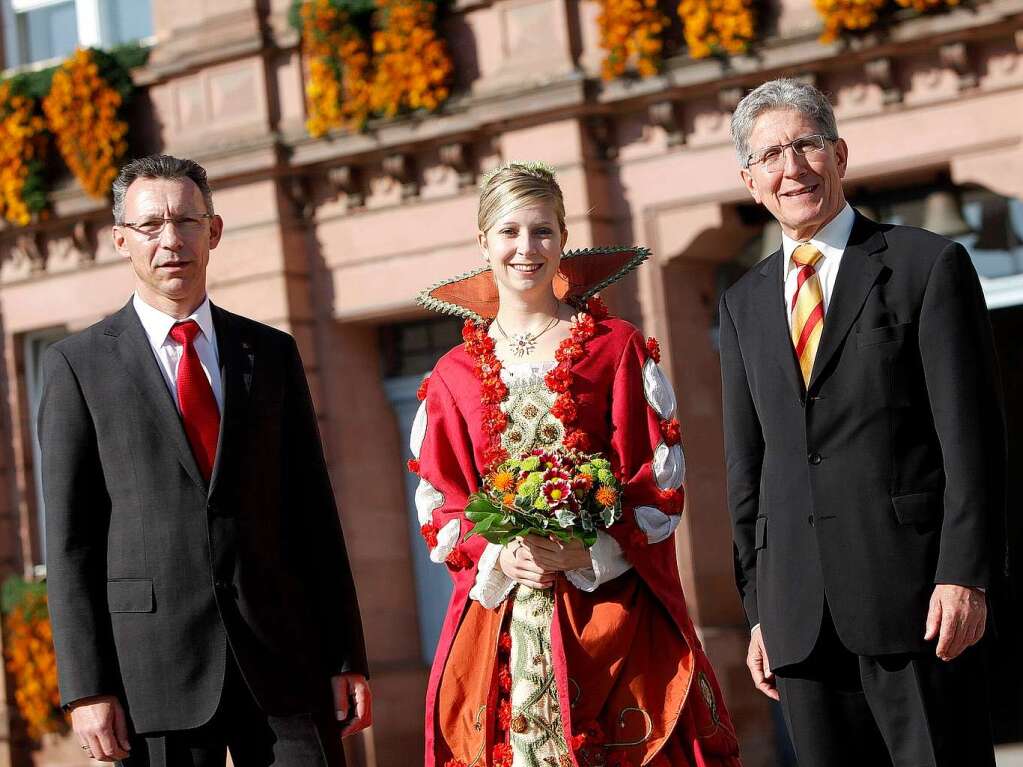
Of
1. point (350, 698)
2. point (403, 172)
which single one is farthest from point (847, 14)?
point (350, 698)

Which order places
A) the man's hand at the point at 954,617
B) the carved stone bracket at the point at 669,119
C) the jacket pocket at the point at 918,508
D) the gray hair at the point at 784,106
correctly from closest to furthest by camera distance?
1. the man's hand at the point at 954,617
2. the jacket pocket at the point at 918,508
3. the gray hair at the point at 784,106
4. the carved stone bracket at the point at 669,119

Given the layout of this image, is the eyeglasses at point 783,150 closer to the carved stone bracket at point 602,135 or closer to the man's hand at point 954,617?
the man's hand at point 954,617

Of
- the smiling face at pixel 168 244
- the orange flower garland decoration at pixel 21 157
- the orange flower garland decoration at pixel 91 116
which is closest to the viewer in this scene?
the smiling face at pixel 168 244

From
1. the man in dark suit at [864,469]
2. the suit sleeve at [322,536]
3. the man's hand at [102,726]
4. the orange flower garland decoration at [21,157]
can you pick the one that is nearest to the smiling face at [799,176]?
the man in dark suit at [864,469]

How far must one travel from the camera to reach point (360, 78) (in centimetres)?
1002

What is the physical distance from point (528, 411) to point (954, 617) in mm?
1437

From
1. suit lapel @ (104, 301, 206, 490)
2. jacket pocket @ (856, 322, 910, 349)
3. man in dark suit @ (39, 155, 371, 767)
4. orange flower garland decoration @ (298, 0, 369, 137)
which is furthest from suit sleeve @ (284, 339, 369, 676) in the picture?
orange flower garland decoration @ (298, 0, 369, 137)

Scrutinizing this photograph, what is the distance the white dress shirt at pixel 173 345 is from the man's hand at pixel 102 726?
79 centimetres

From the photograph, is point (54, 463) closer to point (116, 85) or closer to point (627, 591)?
point (627, 591)

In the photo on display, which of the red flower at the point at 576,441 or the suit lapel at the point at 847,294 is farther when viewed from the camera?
the red flower at the point at 576,441

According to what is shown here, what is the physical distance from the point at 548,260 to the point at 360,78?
5.70 m

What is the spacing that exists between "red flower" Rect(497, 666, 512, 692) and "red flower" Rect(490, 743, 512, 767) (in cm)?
15

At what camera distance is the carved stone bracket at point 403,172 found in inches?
394

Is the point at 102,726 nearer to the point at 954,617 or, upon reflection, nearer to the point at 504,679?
the point at 504,679
